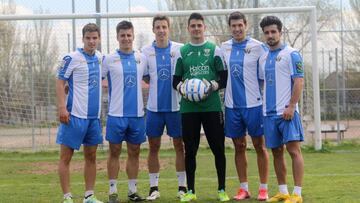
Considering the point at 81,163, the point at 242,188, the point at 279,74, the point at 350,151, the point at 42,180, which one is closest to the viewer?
the point at 279,74

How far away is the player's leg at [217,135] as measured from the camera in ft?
22.7

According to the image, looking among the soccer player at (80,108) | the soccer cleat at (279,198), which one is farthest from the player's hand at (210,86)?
the soccer cleat at (279,198)

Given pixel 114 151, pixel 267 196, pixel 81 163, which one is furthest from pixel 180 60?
pixel 81 163

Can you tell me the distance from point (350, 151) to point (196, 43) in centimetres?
727

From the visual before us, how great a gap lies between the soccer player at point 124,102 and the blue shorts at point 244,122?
41.9 inches

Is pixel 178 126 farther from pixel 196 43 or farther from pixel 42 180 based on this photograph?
pixel 42 180

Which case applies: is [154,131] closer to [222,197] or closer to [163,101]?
[163,101]

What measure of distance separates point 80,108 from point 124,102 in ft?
1.86

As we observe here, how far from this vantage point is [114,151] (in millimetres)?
7113

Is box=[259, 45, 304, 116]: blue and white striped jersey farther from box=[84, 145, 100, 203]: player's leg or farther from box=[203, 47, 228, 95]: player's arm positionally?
box=[84, 145, 100, 203]: player's leg

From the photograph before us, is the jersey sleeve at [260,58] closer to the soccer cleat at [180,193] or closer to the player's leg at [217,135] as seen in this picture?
the player's leg at [217,135]

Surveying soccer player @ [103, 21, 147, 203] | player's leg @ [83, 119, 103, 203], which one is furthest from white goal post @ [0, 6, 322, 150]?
player's leg @ [83, 119, 103, 203]

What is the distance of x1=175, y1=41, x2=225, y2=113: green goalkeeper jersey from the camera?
22.5 ft

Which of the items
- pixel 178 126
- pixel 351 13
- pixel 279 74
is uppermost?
pixel 351 13
